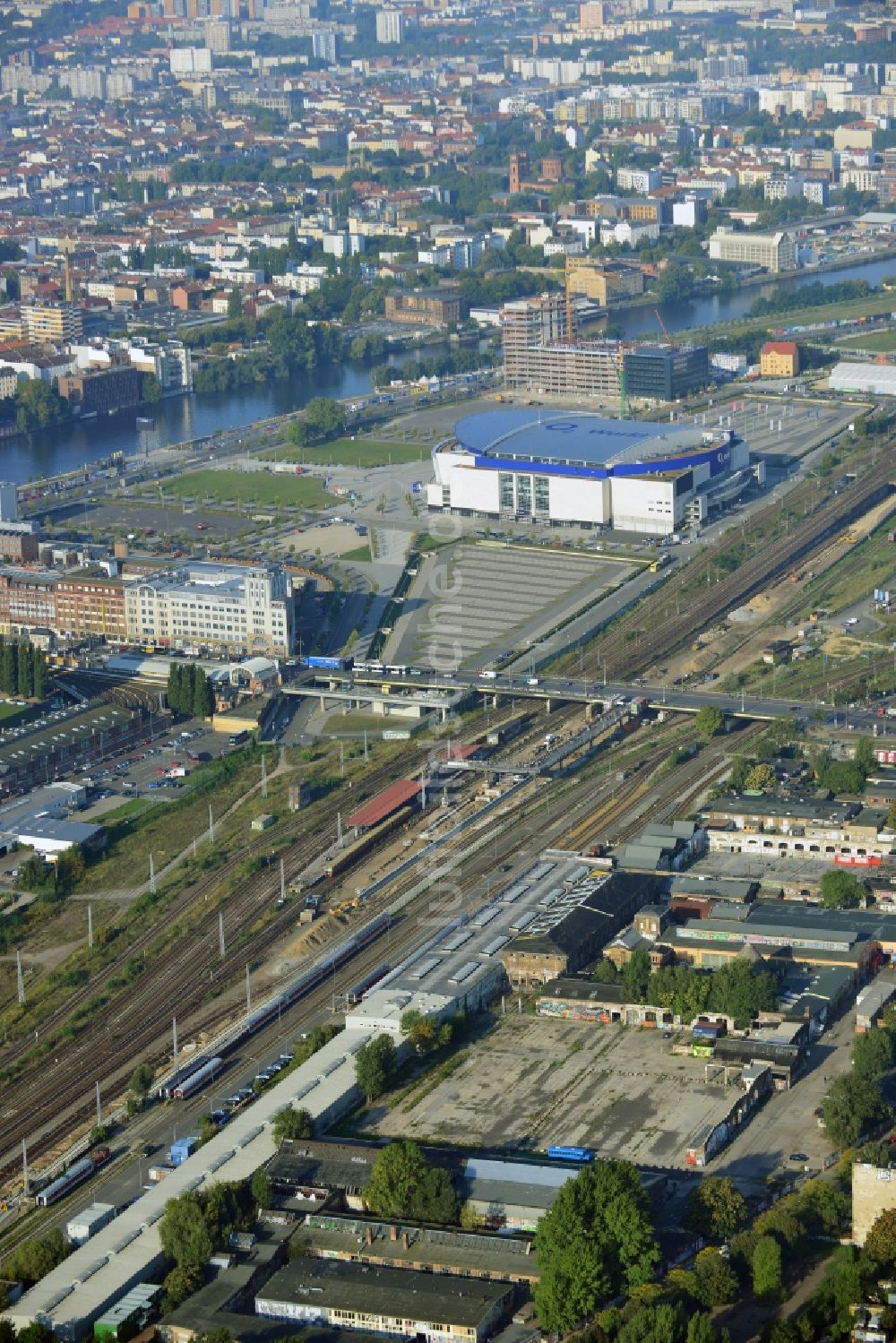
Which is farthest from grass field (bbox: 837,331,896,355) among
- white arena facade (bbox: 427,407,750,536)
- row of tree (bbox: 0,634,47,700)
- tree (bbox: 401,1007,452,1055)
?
tree (bbox: 401,1007,452,1055)

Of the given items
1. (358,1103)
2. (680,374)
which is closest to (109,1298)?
(358,1103)

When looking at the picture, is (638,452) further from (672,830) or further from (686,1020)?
(686,1020)

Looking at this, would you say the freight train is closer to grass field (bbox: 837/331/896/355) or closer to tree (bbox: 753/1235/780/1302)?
tree (bbox: 753/1235/780/1302)

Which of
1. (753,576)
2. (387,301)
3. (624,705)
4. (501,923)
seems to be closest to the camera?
(501,923)

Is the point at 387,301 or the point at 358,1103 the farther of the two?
the point at 387,301

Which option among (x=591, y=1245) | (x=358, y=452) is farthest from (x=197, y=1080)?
(x=358, y=452)

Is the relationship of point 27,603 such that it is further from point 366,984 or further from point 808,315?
point 808,315
